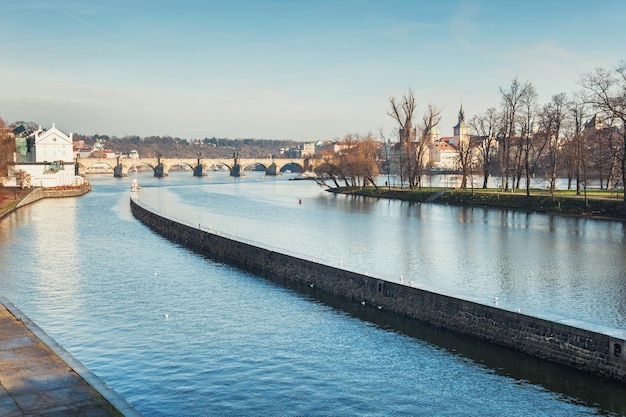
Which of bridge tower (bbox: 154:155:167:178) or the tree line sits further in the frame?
bridge tower (bbox: 154:155:167:178)

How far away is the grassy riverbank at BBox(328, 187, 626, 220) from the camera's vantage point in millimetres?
63656

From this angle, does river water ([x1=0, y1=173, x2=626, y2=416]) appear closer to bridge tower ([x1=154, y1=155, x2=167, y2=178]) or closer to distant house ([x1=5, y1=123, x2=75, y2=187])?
distant house ([x1=5, y1=123, x2=75, y2=187])

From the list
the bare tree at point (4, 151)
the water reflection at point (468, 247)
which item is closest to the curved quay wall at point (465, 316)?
the water reflection at point (468, 247)

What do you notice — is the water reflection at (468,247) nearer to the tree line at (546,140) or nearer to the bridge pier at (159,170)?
the tree line at (546,140)

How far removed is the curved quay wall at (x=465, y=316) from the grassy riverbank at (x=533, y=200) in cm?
3975

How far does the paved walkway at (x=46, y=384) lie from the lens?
51.1ft

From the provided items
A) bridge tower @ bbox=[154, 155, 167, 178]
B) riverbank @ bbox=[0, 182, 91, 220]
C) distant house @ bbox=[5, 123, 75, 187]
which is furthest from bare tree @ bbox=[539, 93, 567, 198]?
bridge tower @ bbox=[154, 155, 167, 178]

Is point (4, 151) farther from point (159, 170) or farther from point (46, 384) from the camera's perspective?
point (159, 170)

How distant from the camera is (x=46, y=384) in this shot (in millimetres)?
17422

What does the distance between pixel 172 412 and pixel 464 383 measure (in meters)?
9.01

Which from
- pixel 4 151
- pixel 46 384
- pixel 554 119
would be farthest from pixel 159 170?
pixel 46 384

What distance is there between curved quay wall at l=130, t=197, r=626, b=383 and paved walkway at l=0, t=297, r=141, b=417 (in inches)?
516

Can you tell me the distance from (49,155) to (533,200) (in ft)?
283

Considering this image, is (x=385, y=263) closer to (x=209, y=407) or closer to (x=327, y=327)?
(x=327, y=327)
